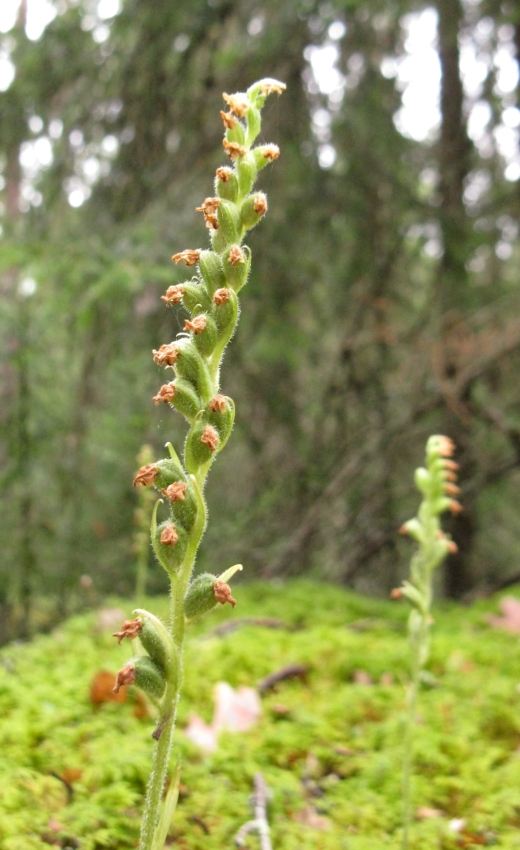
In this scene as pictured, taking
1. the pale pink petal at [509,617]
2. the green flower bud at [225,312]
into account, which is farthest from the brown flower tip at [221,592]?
the pale pink petal at [509,617]

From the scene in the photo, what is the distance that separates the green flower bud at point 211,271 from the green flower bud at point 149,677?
2.17ft

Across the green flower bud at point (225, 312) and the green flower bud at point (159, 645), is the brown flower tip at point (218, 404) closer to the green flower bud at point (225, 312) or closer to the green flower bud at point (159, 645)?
the green flower bud at point (225, 312)

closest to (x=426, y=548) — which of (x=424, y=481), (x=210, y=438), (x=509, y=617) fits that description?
(x=424, y=481)

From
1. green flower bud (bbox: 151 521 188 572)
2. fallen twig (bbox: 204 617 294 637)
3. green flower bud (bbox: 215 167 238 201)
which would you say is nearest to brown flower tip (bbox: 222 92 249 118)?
green flower bud (bbox: 215 167 238 201)

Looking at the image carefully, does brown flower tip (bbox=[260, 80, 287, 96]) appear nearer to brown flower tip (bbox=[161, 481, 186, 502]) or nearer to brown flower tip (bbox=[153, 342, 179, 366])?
brown flower tip (bbox=[153, 342, 179, 366])

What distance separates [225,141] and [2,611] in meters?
4.40

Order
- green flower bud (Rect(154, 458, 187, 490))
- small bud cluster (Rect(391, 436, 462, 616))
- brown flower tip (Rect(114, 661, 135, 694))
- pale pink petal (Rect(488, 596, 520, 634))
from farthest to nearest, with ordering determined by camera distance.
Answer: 1. pale pink petal (Rect(488, 596, 520, 634))
2. small bud cluster (Rect(391, 436, 462, 616))
3. green flower bud (Rect(154, 458, 187, 490))
4. brown flower tip (Rect(114, 661, 135, 694))

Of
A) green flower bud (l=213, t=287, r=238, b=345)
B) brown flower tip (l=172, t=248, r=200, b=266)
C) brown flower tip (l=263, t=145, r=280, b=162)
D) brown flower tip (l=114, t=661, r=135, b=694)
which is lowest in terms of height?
brown flower tip (l=114, t=661, r=135, b=694)

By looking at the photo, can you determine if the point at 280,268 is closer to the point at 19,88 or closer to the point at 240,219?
the point at 19,88

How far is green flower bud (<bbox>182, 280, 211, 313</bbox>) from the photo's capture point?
1.31m

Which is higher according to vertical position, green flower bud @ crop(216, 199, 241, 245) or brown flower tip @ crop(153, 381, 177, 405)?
green flower bud @ crop(216, 199, 241, 245)

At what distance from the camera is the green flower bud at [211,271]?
131 centimetres

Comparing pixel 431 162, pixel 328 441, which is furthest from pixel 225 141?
pixel 431 162

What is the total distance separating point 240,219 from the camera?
1339 mm
